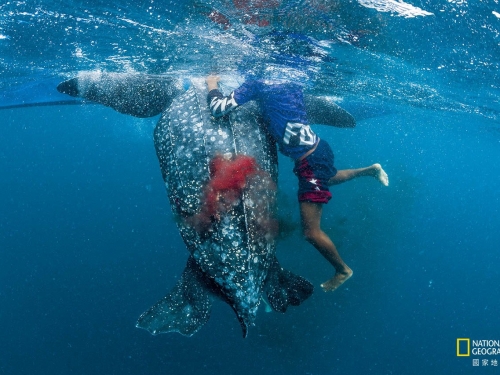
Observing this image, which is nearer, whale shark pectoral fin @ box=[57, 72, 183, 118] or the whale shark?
the whale shark

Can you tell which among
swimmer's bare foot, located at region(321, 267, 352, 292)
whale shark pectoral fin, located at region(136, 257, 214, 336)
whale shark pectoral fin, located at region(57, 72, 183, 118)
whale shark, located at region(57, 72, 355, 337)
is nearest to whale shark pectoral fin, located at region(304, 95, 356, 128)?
whale shark, located at region(57, 72, 355, 337)

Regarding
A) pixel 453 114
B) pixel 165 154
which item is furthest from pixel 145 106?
pixel 453 114

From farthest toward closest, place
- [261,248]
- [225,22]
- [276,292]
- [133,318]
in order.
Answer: [133,318] < [225,22] < [276,292] < [261,248]

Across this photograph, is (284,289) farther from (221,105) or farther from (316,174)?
(221,105)

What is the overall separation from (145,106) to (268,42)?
8.95 ft

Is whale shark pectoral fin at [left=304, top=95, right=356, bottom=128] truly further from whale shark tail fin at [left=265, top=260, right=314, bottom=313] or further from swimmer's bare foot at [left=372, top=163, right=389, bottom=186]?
whale shark tail fin at [left=265, top=260, right=314, bottom=313]

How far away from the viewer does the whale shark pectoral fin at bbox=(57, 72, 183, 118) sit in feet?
20.3

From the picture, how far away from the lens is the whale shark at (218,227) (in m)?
4.26

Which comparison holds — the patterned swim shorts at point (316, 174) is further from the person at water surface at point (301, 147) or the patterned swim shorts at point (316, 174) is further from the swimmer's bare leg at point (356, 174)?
the swimmer's bare leg at point (356, 174)

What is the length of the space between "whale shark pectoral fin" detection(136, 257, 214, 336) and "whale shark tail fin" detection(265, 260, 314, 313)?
0.87 m

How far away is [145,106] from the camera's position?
6.57 meters

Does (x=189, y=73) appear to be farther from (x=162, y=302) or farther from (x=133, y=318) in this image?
(x=133, y=318)

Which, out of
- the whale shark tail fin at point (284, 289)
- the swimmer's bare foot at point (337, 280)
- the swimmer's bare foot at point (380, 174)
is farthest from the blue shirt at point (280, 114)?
the swimmer's bare foot at point (380, 174)

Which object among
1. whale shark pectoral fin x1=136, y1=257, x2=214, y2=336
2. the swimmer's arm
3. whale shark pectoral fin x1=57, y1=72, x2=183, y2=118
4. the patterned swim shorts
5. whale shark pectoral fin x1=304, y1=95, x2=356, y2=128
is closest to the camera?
whale shark pectoral fin x1=136, y1=257, x2=214, y2=336
